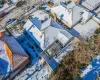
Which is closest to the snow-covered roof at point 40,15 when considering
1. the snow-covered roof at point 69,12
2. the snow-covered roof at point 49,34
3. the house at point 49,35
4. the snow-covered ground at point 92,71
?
the snow-covered roof at point 69,12

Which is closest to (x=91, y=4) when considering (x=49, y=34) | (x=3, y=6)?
(x=49, y=34)

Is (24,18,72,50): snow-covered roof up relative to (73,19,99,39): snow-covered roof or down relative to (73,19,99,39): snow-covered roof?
up

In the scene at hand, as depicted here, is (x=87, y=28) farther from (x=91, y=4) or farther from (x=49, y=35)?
(x=49, y=35)

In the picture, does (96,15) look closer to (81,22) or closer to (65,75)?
(81,22)

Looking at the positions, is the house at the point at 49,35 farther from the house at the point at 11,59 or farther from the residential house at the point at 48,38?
the house at the point at 11,59

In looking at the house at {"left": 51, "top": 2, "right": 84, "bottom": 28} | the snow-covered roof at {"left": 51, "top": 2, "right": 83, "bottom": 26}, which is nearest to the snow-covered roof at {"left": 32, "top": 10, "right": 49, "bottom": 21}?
the house at {"left": 51, "top": 2, "right": 84, "bottom": 28}

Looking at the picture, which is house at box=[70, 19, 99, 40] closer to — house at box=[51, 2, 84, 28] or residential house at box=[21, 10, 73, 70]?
house at box=[51, 2, 84, 28]
